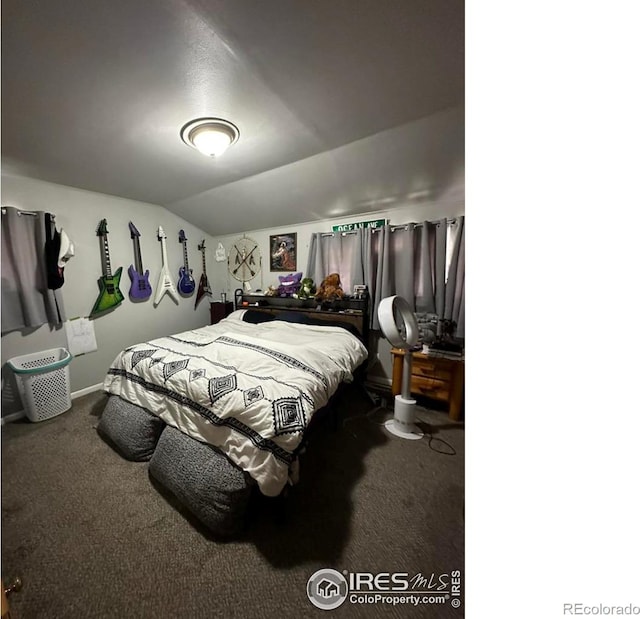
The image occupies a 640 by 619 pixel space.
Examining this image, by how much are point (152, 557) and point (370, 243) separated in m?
2.83

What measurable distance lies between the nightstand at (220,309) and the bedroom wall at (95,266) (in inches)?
18.0

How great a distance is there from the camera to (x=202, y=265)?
3.82 m

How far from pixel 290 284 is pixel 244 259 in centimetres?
102

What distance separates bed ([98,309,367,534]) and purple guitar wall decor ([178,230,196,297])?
1.58m

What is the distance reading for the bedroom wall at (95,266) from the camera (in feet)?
7.20

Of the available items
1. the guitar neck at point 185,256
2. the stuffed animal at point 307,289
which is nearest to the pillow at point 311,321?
the stuffed animal at point 307,289

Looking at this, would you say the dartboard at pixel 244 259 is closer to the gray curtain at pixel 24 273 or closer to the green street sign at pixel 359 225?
the green street sign at pixel 359 225

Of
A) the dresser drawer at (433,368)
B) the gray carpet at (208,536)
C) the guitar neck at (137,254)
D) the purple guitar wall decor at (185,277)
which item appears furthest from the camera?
the purple guitar wall decor at (185,277)

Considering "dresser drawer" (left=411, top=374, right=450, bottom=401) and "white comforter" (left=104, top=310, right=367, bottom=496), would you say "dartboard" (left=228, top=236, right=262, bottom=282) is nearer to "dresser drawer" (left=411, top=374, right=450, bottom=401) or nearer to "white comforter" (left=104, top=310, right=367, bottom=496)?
"white comforter" (left=104, top=310, right=367, bottom=496)

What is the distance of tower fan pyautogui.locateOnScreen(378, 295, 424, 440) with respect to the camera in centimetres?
175

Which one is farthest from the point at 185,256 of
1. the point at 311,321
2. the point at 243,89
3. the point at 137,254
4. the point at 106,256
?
the point at 243,89

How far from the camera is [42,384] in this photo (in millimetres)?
2115
